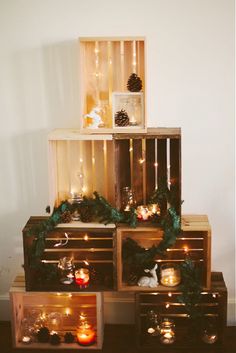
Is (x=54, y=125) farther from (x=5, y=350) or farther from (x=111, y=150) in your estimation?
(x=5, y=350)

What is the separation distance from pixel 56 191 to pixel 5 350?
103 cm

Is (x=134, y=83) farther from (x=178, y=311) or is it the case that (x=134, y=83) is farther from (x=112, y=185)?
(x=178, y=311)

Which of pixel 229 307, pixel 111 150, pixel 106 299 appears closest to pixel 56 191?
pixel 111 150

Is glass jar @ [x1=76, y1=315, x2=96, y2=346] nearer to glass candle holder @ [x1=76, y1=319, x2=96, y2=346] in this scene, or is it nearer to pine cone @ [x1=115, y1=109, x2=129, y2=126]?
glass candle holder @ [x1=76, y1=319, x2=96, y2=346]

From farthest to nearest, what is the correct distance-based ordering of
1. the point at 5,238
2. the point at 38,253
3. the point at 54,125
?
the point at 5,238, the point at 54,125, the point at 38,253

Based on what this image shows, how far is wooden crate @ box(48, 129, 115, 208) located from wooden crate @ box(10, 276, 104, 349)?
61 cm

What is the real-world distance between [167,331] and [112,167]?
106 cm

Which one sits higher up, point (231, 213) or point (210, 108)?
point (210, 108)

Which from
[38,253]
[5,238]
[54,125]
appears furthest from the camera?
[5,238]

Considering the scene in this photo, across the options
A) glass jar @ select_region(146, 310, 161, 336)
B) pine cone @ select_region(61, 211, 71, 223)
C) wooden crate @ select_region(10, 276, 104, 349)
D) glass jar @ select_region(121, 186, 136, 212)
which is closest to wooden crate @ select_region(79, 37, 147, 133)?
glass jar @ select_region(121, 186, 136, 212)

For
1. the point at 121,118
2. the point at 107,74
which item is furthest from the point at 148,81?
the point at 121,118

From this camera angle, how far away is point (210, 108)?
3109 mm

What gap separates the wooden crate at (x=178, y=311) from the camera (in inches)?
122

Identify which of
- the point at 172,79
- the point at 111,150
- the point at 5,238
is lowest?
the point at 5,238
